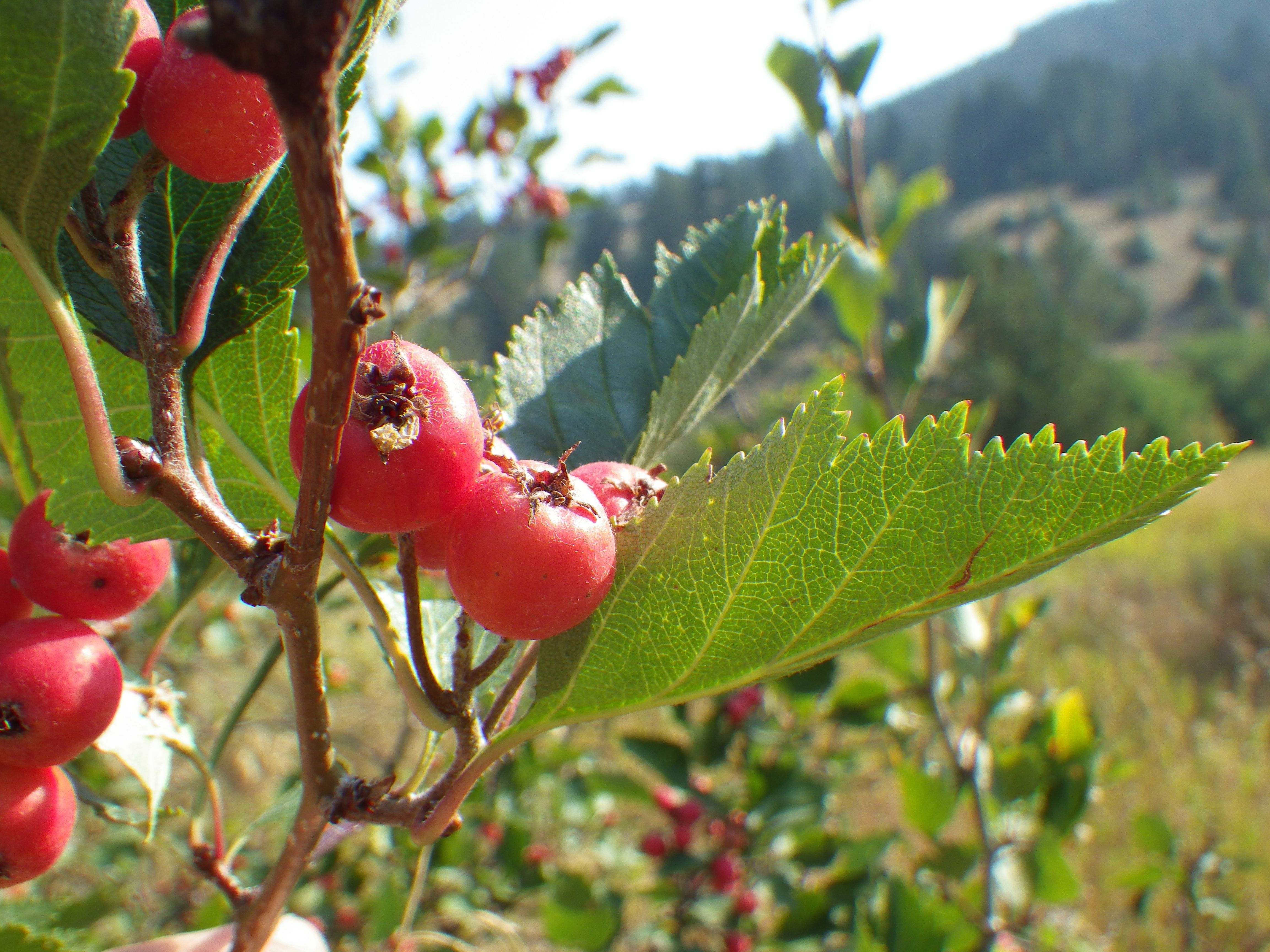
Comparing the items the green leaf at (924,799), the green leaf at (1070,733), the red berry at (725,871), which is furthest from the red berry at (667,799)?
the green leaf at (1070,733)

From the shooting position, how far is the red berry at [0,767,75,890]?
73 centimetres

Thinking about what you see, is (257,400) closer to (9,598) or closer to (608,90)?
(9,598)

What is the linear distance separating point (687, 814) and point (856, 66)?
114 inches

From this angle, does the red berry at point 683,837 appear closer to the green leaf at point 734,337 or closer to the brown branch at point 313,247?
the green leaf at point 734,337

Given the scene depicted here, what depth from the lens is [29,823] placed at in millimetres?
743

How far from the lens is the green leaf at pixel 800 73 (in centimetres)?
218

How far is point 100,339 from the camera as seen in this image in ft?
1.95

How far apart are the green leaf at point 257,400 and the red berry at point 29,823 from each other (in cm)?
37

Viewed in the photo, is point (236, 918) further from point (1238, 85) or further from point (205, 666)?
point (1238, 85)

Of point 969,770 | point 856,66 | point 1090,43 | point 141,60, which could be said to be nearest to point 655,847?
point 969,770

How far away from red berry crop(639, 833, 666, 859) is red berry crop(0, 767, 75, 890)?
10.2 ft

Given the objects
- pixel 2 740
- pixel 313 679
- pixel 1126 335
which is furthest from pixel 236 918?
pixel 1126 335

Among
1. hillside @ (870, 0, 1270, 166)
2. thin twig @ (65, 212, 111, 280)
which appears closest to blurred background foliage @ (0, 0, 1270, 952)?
thin twig @ (65, 212, 111, 280)

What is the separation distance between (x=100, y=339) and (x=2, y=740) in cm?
36
